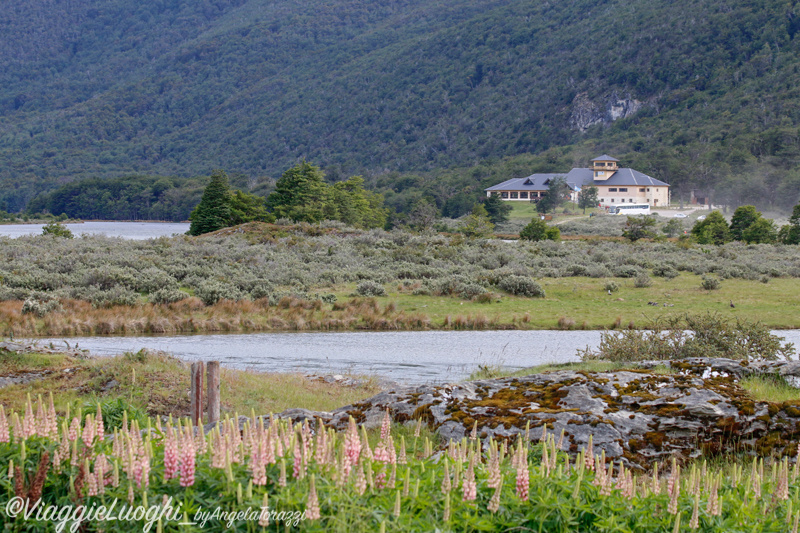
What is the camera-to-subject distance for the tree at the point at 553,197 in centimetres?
11631

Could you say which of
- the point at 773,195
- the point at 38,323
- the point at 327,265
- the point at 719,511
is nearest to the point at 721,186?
the point at 773,195

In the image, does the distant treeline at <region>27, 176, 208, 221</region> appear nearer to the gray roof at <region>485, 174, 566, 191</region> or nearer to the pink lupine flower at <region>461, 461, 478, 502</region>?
the gray roof at <region>485, 174, 566, 191</region>

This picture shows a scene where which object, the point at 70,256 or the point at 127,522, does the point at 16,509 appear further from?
the point at 70,256

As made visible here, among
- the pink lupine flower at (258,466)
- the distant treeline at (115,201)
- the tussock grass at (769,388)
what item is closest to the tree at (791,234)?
the tussock grass at (769,388)

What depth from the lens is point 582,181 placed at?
134 meters

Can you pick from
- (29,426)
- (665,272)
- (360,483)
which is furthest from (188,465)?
(665,272)

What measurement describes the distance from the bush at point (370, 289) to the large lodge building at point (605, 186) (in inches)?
3742

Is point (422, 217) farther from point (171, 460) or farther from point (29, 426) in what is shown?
point (171, 460)

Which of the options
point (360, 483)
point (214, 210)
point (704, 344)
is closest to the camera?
point (360, 483)

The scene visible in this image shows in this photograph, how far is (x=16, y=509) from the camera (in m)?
4.61

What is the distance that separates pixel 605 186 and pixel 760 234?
66.7 meters

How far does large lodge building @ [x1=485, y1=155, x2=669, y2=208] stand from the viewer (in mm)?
126000

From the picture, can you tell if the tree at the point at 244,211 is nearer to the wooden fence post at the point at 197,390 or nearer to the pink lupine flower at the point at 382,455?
the wooden fence post at the point at 197,390

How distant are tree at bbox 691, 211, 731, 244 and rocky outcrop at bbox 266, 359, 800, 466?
195 ft
